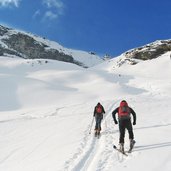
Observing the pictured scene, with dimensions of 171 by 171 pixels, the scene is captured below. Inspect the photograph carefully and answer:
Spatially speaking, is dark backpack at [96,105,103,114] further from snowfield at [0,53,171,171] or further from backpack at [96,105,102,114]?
snowfield at [0,53,171,171]

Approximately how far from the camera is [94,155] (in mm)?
12766

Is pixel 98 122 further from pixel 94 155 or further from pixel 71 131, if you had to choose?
pixel 94 155

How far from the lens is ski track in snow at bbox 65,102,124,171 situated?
36.3ft

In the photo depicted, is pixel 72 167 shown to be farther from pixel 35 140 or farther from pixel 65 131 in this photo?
pixel 65 131

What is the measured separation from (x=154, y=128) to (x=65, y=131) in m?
5.00

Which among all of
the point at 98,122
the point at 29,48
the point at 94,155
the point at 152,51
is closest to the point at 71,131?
the point at 98,122

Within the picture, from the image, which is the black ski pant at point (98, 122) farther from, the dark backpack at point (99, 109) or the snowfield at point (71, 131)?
the snowfield at point (71, 131)

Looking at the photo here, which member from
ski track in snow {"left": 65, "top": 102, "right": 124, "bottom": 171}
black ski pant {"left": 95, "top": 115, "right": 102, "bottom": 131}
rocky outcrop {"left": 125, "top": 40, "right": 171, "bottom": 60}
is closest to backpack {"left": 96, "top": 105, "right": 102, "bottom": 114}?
black ski pant {"left": 95, "top": 115, "right": 102, "bottom": 131}

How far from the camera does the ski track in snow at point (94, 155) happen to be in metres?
11.1

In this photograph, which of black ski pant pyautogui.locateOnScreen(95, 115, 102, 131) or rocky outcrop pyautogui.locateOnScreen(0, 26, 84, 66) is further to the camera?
rocky outcrop pyautogui.locateOnScreen(0, 26, 84, 66)

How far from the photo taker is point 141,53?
304 ft

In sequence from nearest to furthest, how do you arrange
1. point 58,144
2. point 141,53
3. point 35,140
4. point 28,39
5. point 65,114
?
point 58,144 < point 35,140 < point 65,114 < point 141,53 < point 28,39

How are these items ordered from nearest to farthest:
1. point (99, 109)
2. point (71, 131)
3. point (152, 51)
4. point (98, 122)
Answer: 1. point (98, 122)
2. point (99, 109)
3. point (71, 131)
4. point (152, 51)

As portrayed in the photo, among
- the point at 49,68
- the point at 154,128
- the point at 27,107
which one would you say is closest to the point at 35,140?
the point at 154,128
